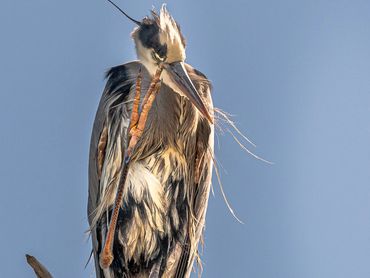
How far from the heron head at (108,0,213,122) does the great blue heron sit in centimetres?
6

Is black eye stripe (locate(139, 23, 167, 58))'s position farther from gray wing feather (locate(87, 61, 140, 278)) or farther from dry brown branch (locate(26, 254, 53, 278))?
dry brown branch (locate(26, 254, 53, 278))

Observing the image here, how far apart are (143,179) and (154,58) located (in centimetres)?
31

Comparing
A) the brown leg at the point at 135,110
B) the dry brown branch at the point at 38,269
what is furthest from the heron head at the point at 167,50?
the dry brown branch at the point at 38,269

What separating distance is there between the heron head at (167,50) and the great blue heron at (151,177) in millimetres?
64

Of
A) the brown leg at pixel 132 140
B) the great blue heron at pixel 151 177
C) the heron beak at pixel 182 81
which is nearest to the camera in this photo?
the brown leg at pixel 132 140

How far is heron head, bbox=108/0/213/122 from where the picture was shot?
1745 mm

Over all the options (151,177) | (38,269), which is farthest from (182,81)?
(38,269)

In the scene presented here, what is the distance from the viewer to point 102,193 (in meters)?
1.96

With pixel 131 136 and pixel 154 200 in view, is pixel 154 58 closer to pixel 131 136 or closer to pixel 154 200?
pixel 131 136

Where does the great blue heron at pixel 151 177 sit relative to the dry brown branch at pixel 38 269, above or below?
above

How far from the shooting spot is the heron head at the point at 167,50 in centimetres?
175

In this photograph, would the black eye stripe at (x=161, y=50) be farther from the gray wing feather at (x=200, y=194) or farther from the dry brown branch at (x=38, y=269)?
the dry brown branch at (x=38, y=269)

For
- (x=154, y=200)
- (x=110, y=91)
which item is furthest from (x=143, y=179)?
(x=110, y=91)

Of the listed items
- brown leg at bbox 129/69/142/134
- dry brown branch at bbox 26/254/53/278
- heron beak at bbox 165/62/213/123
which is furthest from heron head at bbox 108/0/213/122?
dry brown branch at bbox 26/254/53/278
